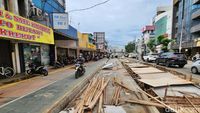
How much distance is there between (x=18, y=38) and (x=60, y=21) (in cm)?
671

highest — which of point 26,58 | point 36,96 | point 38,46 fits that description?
point 38,46

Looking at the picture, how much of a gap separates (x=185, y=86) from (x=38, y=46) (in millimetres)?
13997

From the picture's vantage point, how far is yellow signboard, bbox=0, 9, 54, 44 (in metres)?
8.33

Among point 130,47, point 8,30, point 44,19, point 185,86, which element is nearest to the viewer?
point 185,86

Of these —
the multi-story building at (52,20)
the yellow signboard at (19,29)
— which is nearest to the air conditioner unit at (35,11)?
the multi-story building at (52,20)

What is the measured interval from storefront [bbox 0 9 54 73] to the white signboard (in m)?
1.71

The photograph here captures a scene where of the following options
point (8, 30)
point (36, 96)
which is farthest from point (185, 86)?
point (8, 30)

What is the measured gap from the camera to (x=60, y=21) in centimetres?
1563

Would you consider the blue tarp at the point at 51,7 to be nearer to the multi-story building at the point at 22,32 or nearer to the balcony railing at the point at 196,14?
the multi-story building at the point at 22,32

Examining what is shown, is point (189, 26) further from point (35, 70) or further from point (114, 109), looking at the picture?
point (114, 109)

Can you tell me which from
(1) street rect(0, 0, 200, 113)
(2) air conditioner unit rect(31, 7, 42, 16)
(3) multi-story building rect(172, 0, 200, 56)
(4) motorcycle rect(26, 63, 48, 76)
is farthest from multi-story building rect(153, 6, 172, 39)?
(4) motorcycle rect(26, 63, 48, 76)

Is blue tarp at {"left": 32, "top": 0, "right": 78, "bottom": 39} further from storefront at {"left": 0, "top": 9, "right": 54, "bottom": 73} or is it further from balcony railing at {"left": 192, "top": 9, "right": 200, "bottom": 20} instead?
balcony railing at {"left": 192, "top": 9, "right": 200, "bottom": 20}

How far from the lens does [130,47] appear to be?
382ft

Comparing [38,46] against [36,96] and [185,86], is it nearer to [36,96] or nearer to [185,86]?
[36,96]
